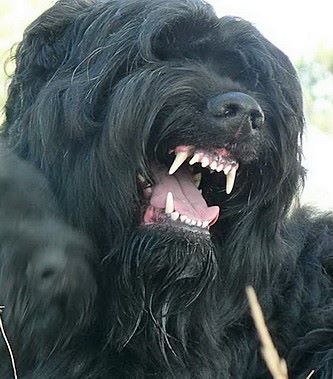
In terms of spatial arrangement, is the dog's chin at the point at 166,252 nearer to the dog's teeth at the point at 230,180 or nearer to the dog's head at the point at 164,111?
the dog's head at the point at 164,111

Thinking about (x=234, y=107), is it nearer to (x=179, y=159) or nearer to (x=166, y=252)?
(x=179, y=159)

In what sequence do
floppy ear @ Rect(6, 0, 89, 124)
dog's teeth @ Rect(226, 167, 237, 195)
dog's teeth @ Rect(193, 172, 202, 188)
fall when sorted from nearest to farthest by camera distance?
dog's teeth @ Rect(226, 167, 237, 195)
dog's teeth @ Rect(193, 172, 202, 188)
floppy ear @ Rect(6, 0, 89, 124)

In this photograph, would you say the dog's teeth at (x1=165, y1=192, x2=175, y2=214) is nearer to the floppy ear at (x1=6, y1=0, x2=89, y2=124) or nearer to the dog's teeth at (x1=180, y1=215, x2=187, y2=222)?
the dog's teeth at (x1=180, y1=215, x2=187, y2=222)

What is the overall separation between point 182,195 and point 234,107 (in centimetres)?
49

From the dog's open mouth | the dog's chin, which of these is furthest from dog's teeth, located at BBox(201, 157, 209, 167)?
the dog's chin

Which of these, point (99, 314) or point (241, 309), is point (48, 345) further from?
point (241, 309)

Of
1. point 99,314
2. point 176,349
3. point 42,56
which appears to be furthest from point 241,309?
point 42,56

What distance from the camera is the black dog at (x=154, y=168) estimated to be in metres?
4.40

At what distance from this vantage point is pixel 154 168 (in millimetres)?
4543

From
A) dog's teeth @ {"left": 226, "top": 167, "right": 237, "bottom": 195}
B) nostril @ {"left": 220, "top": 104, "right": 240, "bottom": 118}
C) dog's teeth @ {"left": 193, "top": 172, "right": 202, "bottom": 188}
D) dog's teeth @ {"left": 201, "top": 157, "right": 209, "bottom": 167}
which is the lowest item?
dog's teeth @ {"left": 193, "top": 172, "right": 202, "bottom": 188}

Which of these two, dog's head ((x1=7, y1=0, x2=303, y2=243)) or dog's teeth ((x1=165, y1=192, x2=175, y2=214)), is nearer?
dog's head ((x1=7, y1=0, x2=303, y2=243))

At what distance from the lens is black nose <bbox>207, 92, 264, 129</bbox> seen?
434 centimetres

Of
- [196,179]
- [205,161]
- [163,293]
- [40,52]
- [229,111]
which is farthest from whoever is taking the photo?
[40,52]

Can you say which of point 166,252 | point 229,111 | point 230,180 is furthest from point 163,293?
point 229,111
